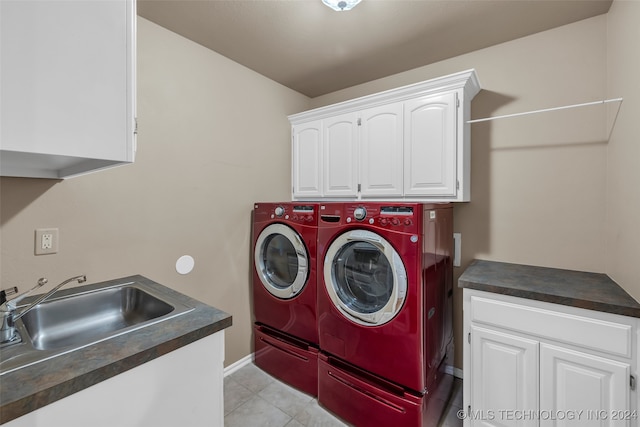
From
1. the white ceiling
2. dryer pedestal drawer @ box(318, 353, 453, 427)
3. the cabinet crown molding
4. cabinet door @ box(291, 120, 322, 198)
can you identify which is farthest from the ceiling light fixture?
dryer pedestal drawer @ box(318, 353, 453, 427)

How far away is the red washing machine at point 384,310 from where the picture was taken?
A: 1.55 metres

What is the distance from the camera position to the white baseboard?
227 cm

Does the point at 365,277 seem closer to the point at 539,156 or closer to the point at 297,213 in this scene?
the point at 297,213

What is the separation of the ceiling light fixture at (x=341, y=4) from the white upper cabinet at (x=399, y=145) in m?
0.65

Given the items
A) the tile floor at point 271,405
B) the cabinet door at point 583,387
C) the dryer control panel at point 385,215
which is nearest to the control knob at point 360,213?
the dryer control panel at point 385,215

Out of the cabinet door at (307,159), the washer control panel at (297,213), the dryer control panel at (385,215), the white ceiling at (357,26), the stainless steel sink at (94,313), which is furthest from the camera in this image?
the cabinet door at (307,159)

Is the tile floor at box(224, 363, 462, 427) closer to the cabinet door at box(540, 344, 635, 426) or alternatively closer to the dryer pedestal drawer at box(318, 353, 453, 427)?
the dryer pedestal drawer at box(318, 353, 453, 427)

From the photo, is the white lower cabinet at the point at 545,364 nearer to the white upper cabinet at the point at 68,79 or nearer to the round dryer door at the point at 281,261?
the round dryer door at the point at 281,261

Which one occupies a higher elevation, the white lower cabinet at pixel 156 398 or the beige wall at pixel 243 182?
the beige wall at pixel 243 182

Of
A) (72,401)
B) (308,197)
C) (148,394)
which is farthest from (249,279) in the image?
(72,401)

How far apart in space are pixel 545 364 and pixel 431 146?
1332 mm

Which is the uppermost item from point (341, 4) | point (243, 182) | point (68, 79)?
point (341, 4)

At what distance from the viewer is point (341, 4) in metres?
1.58

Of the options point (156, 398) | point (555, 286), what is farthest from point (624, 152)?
point (156, 398)
